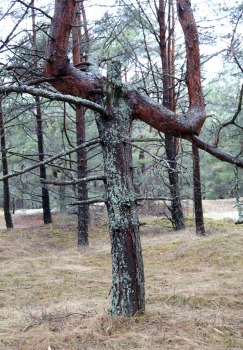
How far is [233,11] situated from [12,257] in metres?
6.69

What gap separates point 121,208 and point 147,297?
1669 mm

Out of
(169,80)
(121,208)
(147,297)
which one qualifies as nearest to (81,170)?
(169,80)

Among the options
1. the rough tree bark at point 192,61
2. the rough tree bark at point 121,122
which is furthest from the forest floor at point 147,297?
the rough tree bark at point 192,61

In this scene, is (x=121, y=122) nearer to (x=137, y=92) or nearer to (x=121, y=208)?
(x=137, y=92)

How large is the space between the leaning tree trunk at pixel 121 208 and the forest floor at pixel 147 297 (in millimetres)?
208

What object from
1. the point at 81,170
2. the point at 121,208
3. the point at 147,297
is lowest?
the point at 147,297

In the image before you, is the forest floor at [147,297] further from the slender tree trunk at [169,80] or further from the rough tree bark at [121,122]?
the slender tree trunk at [169,80]

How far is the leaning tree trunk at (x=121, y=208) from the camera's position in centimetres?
347

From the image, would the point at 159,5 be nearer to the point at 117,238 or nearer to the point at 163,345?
the point at 117,238

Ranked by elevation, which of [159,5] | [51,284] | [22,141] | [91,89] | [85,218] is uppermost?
[159,5]

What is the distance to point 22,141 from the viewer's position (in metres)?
15.2

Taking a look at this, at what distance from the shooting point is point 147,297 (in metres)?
Answer: 4.61

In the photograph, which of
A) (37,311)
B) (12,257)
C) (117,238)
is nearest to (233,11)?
(117,238)

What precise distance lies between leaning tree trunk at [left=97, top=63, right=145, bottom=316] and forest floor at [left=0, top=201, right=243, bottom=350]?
0.21 metres
